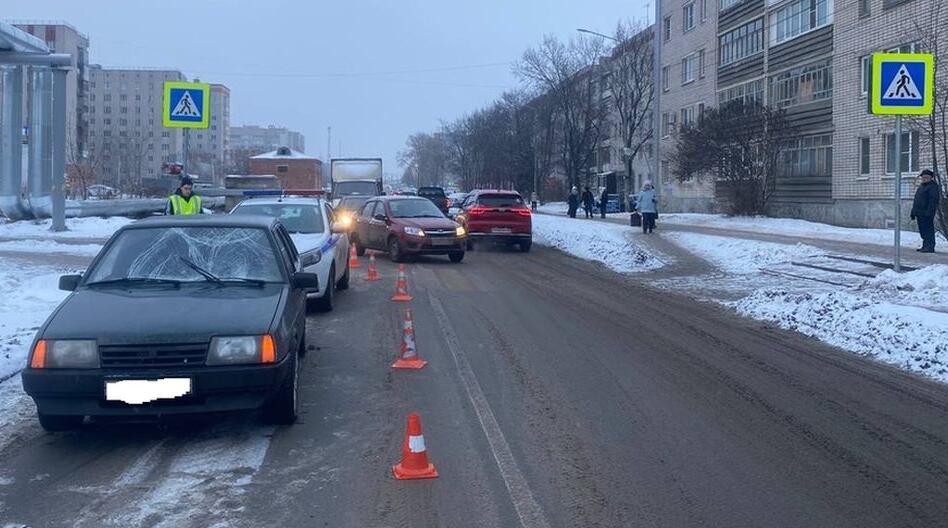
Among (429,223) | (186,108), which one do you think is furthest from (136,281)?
(429,223)

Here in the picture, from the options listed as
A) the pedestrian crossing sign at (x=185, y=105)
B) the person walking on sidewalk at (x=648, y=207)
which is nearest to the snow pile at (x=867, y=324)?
the pedestrian crossing sign at (x=185, y=105)

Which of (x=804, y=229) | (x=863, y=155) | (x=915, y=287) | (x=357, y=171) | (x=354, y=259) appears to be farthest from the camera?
(x=357, y=171)

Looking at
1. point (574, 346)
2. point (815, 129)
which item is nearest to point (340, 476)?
point (574, 346)

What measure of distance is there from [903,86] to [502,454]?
10606mm

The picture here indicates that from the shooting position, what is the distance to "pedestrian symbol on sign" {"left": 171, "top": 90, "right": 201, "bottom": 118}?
54.7ft

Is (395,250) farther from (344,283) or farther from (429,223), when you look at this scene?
(344,283)

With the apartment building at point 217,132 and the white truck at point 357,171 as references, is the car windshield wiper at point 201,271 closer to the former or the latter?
the white truck at point 357,171

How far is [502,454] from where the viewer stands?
6.66m

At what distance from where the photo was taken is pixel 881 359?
34.1ft

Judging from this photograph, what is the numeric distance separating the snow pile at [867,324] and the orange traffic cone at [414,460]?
5562 millimetres

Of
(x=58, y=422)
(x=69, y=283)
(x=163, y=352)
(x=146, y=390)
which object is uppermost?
(x=69, y=283)

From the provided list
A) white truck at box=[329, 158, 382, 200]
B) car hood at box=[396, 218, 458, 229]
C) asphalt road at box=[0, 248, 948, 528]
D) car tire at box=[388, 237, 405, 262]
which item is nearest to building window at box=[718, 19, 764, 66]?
white truck at box=[329, 158, 382, 200]

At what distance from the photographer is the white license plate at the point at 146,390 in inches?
257

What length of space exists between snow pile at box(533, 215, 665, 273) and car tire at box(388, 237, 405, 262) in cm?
476
